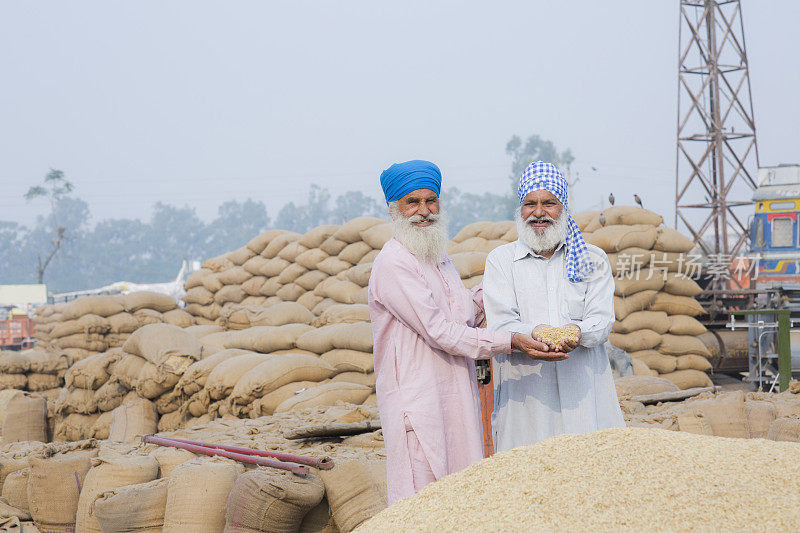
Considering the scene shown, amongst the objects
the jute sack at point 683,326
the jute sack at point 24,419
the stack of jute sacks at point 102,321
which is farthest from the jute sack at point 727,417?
the stack of jute sacks at point 102,321

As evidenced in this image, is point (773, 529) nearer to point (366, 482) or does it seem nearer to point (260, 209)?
point (366, 482)

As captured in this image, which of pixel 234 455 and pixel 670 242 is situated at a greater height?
pixel 670 242

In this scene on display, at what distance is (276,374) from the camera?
598 cm

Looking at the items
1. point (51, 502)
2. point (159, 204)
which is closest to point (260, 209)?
point (159, 204)

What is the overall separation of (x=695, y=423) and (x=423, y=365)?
200 centimetres

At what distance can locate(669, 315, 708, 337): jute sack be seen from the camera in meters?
8.54

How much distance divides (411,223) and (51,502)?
8.22ft

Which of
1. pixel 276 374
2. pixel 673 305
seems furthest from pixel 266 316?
pixel 673 305

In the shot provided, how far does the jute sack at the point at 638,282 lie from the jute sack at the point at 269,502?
19.8 feet

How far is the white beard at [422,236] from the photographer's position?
101 inches

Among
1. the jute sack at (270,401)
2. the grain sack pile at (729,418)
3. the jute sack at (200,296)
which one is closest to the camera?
the grain sack pile at (729,418)

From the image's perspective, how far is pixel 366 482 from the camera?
3170 mm

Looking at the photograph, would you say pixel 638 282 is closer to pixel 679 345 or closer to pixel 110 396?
pixel 679 345

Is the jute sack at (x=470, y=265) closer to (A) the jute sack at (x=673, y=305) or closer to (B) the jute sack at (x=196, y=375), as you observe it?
(B) the jute sack at (x=196, y=375)
